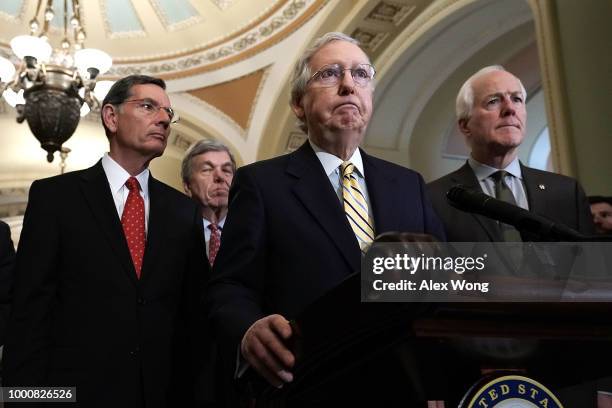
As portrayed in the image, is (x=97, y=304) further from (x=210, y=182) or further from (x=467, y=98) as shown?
(x=467, y=98)

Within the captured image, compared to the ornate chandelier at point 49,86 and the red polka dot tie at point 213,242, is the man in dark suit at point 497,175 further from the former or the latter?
the ornate chandelier at point 49,86

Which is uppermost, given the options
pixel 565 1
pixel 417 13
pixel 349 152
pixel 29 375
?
pixel 417 13

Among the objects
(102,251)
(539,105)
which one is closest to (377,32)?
(539,105)

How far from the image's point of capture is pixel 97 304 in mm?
1862

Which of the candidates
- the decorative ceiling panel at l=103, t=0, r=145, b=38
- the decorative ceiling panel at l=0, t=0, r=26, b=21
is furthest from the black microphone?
the decorative ceiling panel at l=0, t=0, r=26, b=21

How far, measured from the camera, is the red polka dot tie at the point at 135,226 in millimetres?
1981

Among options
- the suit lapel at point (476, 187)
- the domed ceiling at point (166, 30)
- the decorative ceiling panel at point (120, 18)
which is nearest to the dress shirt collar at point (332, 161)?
Result: the suit lapel at point (476, 187)

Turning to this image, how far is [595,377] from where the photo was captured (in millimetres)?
882

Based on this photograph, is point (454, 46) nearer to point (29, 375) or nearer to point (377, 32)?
point (377, 32)

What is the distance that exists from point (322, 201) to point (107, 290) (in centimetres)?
75

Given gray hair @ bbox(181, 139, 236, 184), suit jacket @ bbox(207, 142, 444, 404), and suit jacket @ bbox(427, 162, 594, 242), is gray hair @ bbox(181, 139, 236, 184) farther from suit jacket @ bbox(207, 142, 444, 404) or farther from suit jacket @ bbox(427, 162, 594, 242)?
suit jacket @ bbox(207, 142, 444, 404)

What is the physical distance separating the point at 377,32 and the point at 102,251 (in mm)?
5569

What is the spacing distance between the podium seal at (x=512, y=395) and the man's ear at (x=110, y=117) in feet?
5.83

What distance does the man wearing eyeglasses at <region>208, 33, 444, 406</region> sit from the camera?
1.33 meters
